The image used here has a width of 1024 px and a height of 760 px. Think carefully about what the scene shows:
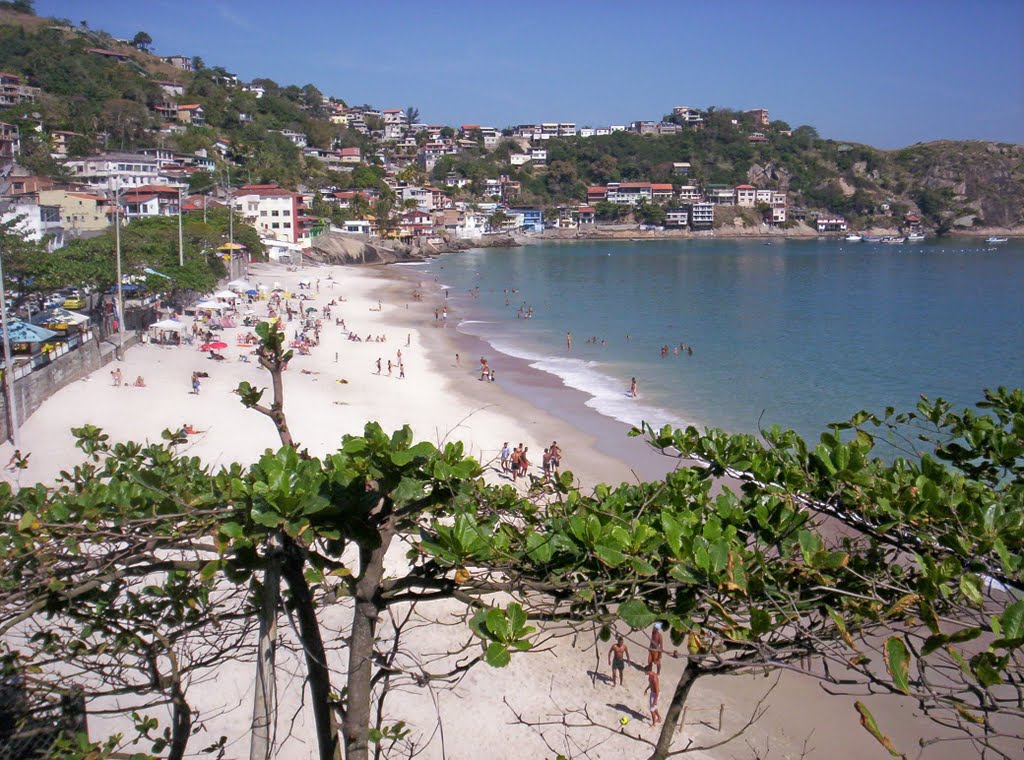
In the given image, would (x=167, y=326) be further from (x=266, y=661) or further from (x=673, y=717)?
(x=673, y=717)

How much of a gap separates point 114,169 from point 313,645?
70.2 m

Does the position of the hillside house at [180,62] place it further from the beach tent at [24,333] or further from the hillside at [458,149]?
the beach tent at [24,333]

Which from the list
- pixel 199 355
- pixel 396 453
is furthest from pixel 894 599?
pixel 199 355

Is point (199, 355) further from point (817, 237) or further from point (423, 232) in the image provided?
point (817, 237)

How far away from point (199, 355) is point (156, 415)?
22.6 ft

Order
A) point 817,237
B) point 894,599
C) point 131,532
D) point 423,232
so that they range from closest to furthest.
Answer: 1. point 894,599
2. point 131,532
3. point 423,232
4. point 817,237

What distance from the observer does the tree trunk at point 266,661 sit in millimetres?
2529

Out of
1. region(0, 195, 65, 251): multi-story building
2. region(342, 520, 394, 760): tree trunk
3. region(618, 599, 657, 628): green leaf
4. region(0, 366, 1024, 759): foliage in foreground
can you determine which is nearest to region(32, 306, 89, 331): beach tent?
region(0, 195, 65, 251): multi-story building

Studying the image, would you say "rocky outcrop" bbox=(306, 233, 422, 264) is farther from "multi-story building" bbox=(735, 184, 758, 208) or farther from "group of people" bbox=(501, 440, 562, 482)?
"multi-story building" bbox=(735, 184, 758, 208)

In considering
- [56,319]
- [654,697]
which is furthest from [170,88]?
[654,697]

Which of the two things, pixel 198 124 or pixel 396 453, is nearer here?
pixel 396 453

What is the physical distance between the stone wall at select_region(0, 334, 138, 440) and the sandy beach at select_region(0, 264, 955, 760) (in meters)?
0.27

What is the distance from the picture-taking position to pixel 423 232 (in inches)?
3639

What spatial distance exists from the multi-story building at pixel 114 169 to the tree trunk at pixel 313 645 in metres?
66.9
